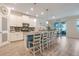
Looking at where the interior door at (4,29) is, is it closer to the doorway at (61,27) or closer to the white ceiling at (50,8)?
the white ceiling at (50,8)

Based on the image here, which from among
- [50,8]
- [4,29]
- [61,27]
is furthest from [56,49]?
[4,29]

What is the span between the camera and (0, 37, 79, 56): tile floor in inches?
120

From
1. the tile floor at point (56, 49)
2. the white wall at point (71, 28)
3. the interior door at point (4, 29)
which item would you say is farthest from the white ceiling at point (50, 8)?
the tile floor at point (56, 49)

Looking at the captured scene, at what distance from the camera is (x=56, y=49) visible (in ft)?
11.0

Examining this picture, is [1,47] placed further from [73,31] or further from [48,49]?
[73,31]

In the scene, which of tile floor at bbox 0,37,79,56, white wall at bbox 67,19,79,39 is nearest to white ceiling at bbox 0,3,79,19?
white wall at bbox 67,19,79,39

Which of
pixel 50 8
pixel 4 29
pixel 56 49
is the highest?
pixel 50 8

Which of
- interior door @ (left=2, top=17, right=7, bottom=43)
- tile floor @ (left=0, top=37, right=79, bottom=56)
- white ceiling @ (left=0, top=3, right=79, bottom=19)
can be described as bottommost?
tile floor @ (left=0, top=37, right=79, bottom=56)

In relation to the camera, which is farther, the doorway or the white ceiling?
the doorway

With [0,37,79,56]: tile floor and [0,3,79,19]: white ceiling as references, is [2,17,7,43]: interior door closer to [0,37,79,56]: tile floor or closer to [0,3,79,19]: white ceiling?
[0,37,79,56]: tile floor

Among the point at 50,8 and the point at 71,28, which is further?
the point at 71,28

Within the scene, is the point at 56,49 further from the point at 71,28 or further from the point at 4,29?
the point at 4,29

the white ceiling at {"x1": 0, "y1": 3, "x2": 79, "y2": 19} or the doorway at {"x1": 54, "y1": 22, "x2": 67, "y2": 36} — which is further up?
the white ceiling at {"x1": 0, "y1": 3, "x2": 79, "y2": 19}

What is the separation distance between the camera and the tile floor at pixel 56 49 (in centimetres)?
305
